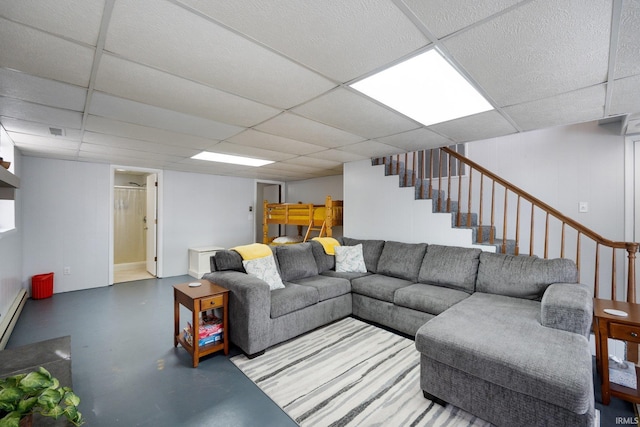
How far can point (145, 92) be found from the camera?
1.95 m

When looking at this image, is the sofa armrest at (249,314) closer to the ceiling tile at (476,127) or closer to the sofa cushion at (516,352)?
the sofa cushion at (516,352)

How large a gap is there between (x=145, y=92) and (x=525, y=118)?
10.4 ft

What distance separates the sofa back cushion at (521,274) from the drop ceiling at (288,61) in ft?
4.41

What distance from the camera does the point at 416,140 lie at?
10.6ft

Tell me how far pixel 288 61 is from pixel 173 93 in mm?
973

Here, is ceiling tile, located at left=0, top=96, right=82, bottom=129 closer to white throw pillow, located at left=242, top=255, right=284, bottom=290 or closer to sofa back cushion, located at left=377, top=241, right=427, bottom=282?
white throw pillow, located at left=242, top=255, right=284, bottom=290

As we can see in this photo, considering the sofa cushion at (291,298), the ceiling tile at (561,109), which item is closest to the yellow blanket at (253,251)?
the sofa cushion at (291,298)

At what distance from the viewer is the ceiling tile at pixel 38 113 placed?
83.0 inches

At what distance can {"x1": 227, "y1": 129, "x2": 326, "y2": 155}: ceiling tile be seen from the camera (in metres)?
3.01

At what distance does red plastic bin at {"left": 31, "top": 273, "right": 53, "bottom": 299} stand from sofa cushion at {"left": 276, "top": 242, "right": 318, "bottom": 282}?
141 inches

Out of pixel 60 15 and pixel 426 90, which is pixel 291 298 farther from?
pixel 60 15

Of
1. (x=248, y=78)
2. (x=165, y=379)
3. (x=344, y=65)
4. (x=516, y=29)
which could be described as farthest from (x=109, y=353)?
(x=516, y=29)

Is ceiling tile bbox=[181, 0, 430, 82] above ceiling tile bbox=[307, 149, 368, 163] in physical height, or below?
above

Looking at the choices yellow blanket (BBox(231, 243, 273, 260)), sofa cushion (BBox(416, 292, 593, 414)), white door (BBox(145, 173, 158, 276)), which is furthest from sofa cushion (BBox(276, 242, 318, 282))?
white door (BBox(145, 173, 158, 276))
